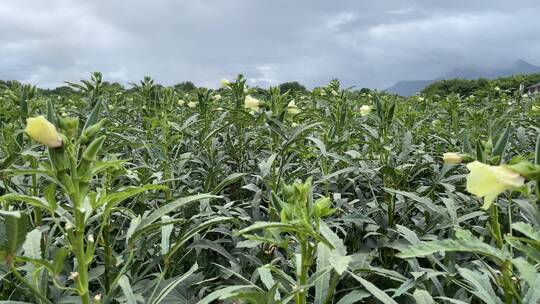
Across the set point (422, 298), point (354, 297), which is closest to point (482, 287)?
point (422, 298)

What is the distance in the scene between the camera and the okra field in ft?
4.41

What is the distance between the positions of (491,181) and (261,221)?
122 centimetres

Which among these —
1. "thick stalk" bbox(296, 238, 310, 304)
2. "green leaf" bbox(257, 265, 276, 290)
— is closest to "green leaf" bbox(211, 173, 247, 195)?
"green leaf" bbox(257, 265, 276, 290)

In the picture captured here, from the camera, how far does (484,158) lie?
1.68 metres

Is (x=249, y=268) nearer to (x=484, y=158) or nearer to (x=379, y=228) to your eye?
(x=379, y=228)

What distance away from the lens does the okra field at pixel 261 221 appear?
1344mm

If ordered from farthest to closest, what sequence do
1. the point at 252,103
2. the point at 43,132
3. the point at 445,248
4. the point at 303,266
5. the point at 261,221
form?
the point at 252,103 < the point at 261,221 < the point at 303,266 < the point at 43,132 < the point at 445,248

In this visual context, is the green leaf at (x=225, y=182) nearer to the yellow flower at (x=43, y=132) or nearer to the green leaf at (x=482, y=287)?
the yellow flower at (x=43, y=132)

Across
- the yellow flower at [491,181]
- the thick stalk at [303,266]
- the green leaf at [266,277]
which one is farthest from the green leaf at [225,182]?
the yellow flower at [491,181]

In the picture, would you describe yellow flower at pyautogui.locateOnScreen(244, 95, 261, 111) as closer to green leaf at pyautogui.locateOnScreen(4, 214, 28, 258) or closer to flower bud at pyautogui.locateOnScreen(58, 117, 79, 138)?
flower bud at pyautogui.locateOnScreen(58, 117, 79, 138)

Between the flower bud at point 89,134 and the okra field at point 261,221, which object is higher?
the flower bud at point 89,134

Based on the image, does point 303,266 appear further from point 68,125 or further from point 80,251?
point 68,125

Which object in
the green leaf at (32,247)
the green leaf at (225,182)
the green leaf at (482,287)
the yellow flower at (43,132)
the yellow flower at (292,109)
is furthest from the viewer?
the yellow flower at (292,109)

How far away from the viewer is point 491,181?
1192 millimetres
